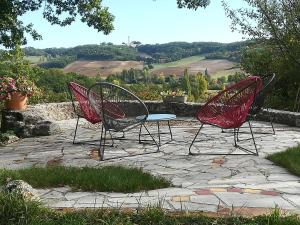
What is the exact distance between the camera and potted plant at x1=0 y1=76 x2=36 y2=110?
26.5 ft

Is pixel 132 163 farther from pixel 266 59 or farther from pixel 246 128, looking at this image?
pixel 266 59

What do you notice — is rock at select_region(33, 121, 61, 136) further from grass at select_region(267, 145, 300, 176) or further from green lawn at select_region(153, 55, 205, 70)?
green lawn at select_region(153, 55, 205, 70)

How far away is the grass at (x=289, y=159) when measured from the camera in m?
4.59

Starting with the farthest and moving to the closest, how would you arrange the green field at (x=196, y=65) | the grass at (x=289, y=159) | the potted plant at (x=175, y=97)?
the green field at (x=196, y=65) < the potted plant at (x=175, y=97) < the grass at (x=289, y=159)

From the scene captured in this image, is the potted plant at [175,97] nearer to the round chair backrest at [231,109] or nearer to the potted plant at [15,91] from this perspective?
the potted plant at [15,91]

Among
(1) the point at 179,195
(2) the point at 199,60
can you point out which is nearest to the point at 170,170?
(1) the point at 179,195

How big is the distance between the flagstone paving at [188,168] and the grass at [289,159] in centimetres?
10

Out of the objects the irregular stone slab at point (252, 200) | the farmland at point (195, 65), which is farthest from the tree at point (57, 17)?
the farmland at point (195, 65)

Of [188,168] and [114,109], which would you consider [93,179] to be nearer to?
[188,168]

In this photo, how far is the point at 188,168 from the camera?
486 cm

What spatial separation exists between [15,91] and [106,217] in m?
5.56

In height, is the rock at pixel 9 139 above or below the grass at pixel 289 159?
below

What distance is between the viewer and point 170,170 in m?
4.75

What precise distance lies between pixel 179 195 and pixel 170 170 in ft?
3.51
